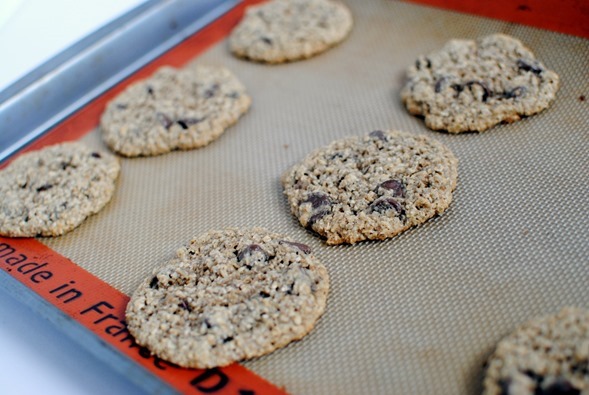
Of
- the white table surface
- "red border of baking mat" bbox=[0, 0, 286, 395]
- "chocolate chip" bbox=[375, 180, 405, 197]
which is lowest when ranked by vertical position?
the white table surface

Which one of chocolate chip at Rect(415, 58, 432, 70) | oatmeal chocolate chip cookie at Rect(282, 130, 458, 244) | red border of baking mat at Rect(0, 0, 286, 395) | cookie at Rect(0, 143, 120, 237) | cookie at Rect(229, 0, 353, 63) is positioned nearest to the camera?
red border of baking mat at Rect(0, 0, 286, 395)

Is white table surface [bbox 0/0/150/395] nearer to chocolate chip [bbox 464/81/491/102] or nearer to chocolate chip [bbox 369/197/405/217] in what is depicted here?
chocolate chip [bbox 369/197/405/217]

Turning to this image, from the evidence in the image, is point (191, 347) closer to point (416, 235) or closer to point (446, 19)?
point (416, 235)

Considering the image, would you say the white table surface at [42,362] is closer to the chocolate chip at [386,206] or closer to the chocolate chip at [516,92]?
the chocolate chip at [386,206]

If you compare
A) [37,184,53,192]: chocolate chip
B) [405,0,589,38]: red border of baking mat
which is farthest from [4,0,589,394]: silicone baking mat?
[37,184,53,192]: chocolate chip

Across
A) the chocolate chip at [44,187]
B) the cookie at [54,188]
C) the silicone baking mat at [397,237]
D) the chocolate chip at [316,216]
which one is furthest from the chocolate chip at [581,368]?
the chocolate chip at [44,187]

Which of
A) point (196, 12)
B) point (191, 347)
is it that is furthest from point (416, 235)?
point (196, 12)
